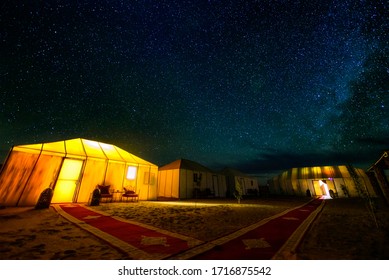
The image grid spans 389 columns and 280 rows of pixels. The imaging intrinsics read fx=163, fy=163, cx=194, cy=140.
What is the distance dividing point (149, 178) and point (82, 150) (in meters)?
4.70

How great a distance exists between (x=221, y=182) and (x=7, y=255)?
18.9 m

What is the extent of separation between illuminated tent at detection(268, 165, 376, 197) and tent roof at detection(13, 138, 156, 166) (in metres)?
23.5

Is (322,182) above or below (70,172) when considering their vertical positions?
above

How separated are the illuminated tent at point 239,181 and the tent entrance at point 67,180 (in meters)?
16.5

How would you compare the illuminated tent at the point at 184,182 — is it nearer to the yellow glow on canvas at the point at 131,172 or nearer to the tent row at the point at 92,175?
the tent row at the point at 92,175

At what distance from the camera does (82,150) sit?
9.65m

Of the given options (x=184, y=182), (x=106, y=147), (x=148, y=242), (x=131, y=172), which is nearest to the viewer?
(x=148, y=242)

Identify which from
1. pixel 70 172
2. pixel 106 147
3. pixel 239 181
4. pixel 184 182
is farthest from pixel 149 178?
pixel 239 181

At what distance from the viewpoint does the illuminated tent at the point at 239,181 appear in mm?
21609

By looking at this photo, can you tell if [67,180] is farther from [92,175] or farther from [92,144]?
[92,144]

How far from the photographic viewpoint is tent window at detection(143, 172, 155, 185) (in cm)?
1193

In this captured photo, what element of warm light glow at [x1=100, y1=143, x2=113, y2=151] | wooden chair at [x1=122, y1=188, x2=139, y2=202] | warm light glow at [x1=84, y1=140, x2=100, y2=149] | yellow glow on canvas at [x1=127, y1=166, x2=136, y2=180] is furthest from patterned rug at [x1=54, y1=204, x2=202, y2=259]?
warm light glow at [x1=100, y1=143, x2=113, y2=151]

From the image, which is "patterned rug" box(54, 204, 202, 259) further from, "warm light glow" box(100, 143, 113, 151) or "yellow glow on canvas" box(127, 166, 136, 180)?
"warm light glow" box(100, 143, 113, 151)
